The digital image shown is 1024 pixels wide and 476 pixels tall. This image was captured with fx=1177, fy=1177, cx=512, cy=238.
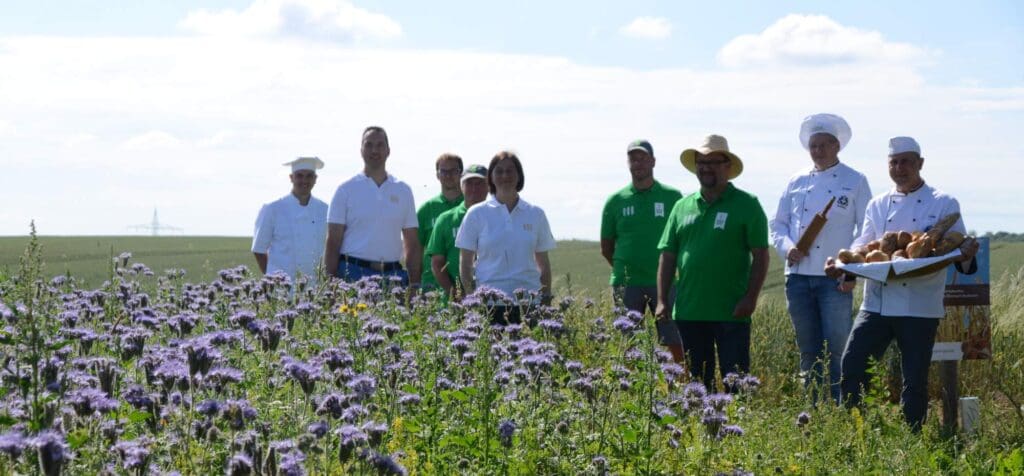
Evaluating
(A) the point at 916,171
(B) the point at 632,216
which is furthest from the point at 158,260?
(A) the point at 916,171

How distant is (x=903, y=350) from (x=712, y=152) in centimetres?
177

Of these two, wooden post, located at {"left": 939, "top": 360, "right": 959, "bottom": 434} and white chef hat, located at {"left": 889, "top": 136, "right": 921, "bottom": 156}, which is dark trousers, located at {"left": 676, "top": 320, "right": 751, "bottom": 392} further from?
wooden post, located at {"left": 939, "top": 360, "right": 959, "bottom": 434}

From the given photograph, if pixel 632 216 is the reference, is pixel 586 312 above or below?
below

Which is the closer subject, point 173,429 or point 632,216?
point 173,429

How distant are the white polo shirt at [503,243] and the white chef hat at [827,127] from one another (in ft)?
6.56

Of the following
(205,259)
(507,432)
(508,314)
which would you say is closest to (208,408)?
(507,432)

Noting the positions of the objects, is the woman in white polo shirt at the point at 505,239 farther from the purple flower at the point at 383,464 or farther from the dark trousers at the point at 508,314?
the purple flower at the point at 383,464

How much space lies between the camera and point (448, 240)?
927 centimetres

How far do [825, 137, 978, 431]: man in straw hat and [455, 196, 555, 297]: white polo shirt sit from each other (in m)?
2.09

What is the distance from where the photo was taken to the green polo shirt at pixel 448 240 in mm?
9234

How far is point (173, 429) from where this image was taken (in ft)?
13.9

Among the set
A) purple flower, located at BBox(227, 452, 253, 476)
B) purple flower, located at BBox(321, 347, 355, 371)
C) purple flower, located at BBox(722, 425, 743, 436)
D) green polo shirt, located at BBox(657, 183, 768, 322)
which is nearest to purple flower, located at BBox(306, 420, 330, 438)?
purple flower, located at BBox(227, 452, 253, 476)

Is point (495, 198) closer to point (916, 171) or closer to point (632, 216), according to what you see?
point (632, 216)

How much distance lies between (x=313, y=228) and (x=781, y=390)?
4.46 meters
